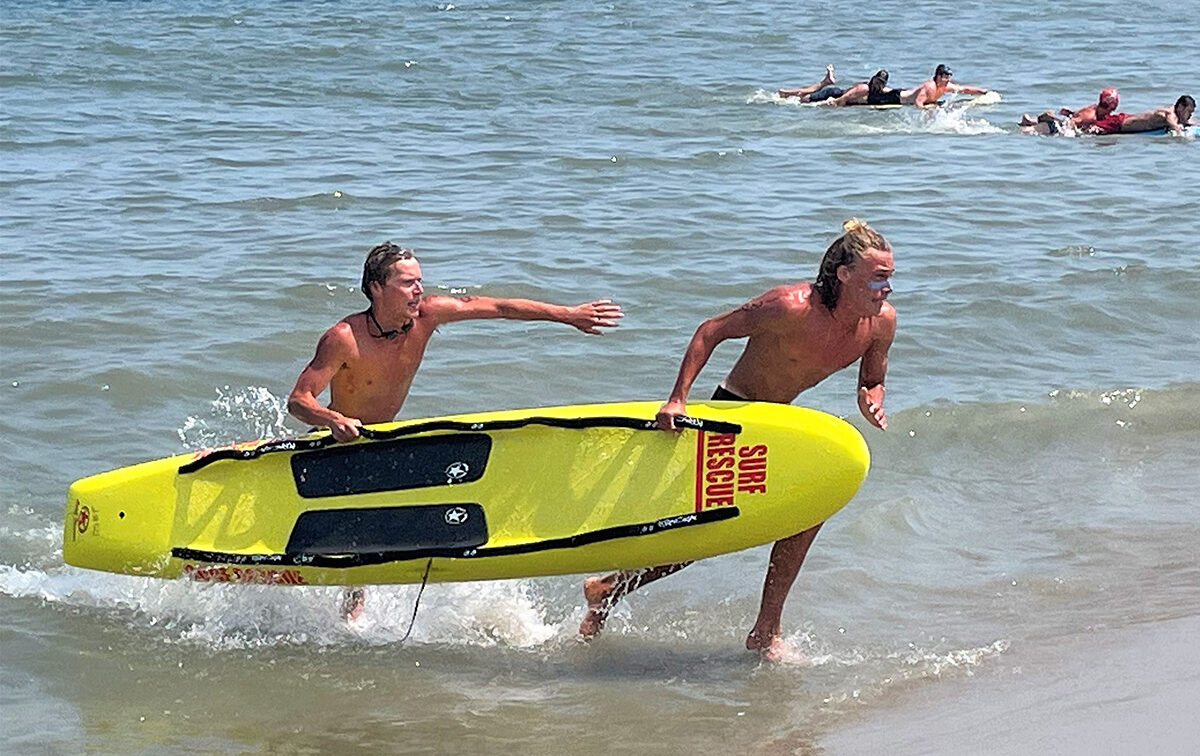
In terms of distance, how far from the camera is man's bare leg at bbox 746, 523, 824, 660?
19.9ft

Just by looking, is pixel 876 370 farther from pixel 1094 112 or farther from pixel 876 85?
pixel 876 85

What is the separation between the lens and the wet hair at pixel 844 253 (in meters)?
5.61

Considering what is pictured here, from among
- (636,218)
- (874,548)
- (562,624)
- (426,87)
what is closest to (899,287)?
(636,218)

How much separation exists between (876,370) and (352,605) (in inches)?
88.6

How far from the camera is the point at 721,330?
226 inches

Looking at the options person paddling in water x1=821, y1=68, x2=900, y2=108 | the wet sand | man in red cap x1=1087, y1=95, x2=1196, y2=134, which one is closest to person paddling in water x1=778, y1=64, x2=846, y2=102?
person paddling in water x1=821, y1=68, x2=900, y2=108

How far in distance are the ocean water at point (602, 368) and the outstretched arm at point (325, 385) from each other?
89 centimetres

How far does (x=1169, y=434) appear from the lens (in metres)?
8.72

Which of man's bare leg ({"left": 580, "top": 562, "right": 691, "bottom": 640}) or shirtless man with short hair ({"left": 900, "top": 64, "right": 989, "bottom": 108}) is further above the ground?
man's bare leg ({"left": 580, "top": 562, "right": 691, "bottom": 640})

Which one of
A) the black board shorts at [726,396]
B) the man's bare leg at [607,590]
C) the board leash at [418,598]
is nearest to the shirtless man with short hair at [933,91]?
the black board shorts at [726,396]

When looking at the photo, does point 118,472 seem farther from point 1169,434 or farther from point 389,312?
point 1169,434

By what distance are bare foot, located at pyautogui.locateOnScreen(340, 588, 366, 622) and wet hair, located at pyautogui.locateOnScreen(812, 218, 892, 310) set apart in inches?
86.4

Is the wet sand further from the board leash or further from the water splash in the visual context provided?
the water splash

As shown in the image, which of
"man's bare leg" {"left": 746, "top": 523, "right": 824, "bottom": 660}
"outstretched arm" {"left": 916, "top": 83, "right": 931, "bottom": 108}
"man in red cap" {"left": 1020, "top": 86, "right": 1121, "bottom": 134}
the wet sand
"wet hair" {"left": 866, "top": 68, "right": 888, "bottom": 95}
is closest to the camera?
the wet sand
